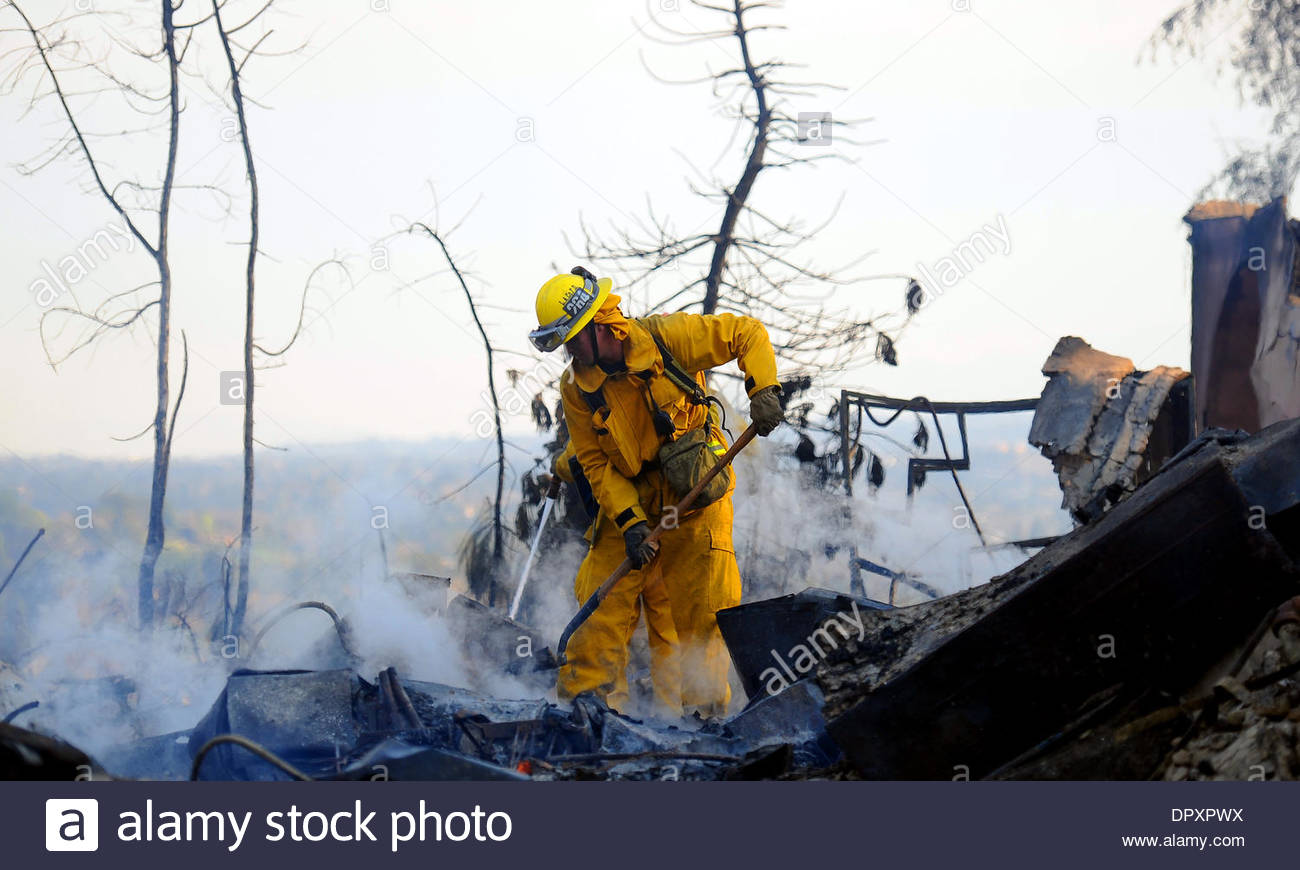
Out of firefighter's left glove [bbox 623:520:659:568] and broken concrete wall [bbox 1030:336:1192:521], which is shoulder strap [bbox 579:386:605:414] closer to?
firefighter's left glove [bbox 623:520:659:568]

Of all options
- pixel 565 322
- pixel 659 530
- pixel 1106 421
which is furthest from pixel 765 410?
pixel 1106 421

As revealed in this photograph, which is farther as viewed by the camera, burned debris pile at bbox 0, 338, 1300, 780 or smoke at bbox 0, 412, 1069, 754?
smoke at bbox 0, 412, 1069, 754

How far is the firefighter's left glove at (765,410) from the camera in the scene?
5.12 m

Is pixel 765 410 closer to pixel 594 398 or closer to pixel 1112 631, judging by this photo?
pixel 594 398

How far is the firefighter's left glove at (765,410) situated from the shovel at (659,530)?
0.07m

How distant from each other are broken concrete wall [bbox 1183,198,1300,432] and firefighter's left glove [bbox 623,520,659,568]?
376cm

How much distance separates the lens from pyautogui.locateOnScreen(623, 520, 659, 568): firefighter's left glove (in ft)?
17.7

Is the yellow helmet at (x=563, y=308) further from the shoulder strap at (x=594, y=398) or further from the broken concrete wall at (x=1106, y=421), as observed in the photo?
the broken concrete wall at (x=1106, y=421)

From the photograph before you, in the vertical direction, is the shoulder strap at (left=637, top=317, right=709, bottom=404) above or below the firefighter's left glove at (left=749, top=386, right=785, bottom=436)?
above

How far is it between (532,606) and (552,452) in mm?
1421

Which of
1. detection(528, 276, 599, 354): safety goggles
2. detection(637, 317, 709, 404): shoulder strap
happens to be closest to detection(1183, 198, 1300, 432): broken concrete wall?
detection(637, 317, 709, 404): shoulder strap

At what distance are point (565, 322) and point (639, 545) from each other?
1.11m
